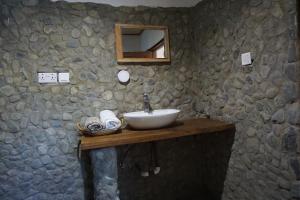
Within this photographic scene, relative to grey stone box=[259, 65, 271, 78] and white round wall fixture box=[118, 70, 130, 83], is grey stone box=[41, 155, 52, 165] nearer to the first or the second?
white round wall fixture box=[118, 70, 130, 83]

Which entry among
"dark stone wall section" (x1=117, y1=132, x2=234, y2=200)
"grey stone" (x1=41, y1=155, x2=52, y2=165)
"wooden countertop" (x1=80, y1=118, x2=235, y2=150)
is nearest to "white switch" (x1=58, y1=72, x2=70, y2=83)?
"wooden countertop" (x1=80, y1=118, x2=235, y2=150)

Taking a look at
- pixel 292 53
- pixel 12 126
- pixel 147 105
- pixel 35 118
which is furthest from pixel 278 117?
pixel 12 126

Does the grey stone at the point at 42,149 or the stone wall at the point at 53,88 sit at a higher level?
the stone wall at the point at 53,88

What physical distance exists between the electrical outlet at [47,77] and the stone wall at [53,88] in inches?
1.8

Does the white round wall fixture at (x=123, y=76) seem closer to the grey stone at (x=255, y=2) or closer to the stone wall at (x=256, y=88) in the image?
the stone wall at (x=256, y=88)

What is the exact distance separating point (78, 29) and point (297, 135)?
76.5 inches

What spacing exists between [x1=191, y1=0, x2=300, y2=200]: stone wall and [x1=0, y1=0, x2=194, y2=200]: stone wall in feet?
2.23

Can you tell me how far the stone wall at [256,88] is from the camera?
4.71 ft

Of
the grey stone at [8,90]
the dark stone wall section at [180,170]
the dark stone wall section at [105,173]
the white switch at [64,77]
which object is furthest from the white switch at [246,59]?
the grey stone at [8,90]

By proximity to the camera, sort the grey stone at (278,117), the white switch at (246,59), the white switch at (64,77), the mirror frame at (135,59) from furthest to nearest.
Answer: the mirror frame at (135,59), the white switch at (64,77), the white switch at (246,59), the grey stone at (278,117)

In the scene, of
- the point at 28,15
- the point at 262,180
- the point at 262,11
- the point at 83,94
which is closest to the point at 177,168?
the point at 262,180

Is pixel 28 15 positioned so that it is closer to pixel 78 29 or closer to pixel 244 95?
pixel 78 29

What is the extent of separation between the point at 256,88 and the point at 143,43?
115 cm

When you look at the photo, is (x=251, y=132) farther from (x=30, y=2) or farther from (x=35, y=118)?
(x=30, y=2)
